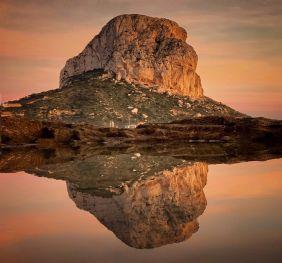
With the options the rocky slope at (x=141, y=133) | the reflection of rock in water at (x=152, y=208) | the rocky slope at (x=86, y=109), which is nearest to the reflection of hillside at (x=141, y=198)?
the reflection of rock in water at (x=152, y=208)

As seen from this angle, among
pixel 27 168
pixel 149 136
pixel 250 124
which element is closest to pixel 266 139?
pixel 250 124

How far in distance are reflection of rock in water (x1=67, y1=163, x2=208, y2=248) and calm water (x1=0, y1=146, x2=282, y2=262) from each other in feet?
0.07

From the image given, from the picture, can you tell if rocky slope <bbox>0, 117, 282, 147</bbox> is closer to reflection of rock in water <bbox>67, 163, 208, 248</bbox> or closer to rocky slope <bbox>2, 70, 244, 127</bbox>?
reflection of rock in water <bbox>67, 163, 208, 248</bbox>

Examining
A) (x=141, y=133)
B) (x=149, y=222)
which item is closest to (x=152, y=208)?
(x=149, y=222)

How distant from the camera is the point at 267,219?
38.3 ft

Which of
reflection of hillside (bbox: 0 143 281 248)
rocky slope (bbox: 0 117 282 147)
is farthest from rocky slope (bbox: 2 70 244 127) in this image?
reflection of hillside (bbox: 0 143 281 248)

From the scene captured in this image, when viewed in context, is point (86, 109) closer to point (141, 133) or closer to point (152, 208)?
point (141, 133)

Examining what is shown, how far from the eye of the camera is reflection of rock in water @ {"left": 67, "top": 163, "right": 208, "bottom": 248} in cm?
994

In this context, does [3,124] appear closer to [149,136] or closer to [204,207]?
[149,136]

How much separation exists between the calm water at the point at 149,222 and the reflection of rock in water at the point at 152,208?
0.07 feet

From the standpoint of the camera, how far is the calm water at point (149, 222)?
868 cm

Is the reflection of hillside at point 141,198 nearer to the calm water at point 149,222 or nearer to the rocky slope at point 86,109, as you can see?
the calm water at point 149,222

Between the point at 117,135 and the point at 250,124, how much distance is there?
21.0 meters

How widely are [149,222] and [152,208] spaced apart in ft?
5.93
